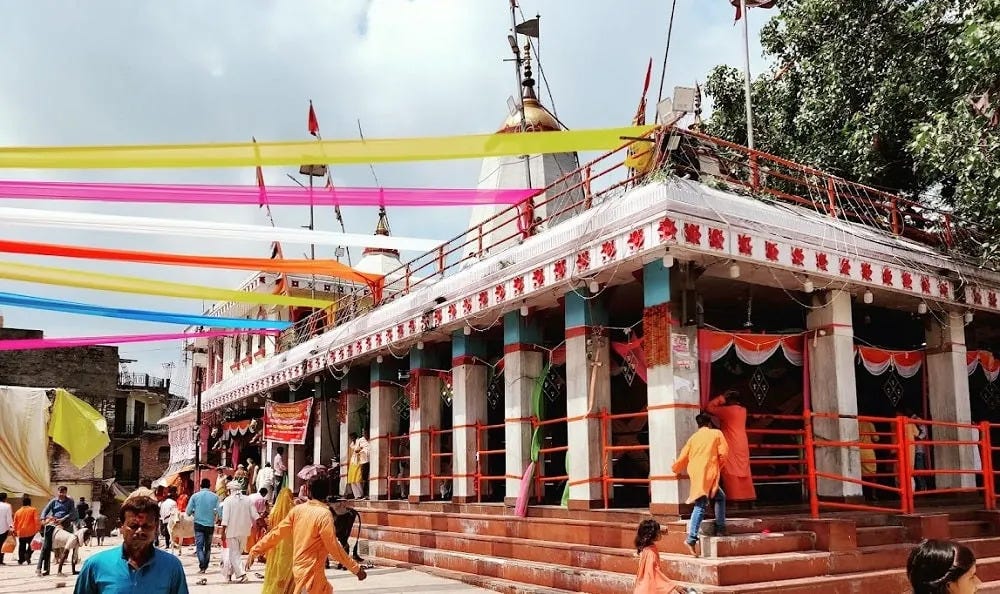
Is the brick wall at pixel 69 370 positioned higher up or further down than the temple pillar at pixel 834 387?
higher up

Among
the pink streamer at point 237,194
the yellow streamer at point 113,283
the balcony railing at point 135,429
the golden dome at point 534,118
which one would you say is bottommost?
the balcony railing at point 135,429

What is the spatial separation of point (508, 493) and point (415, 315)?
410cm

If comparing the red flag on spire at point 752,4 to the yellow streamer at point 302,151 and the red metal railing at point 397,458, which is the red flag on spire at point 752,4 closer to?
the yellow streamer at point 302,151

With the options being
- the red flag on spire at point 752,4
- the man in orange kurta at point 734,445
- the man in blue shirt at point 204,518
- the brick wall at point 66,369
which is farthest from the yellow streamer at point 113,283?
the brick wall at point 66,369

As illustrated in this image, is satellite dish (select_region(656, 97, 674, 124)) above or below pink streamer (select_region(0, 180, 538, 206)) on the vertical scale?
above

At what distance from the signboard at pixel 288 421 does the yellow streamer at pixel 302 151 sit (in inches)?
454

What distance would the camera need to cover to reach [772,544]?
9531mm

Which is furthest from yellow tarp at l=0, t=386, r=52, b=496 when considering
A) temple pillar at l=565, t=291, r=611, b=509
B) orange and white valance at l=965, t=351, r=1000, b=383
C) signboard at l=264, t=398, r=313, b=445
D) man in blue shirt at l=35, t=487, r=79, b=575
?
orange and white valance at l=965, t=351, r=1000, b=383

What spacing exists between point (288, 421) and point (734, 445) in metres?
14.3

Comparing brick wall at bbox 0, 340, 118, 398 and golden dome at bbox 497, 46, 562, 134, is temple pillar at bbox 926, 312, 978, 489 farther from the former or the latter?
brick wall at bbox 0, 340, 118, 398

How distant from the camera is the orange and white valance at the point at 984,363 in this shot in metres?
14.5

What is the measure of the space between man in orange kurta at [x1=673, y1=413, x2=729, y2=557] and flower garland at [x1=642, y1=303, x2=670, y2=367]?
1371mm

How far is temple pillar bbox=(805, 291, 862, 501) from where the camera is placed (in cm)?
1179

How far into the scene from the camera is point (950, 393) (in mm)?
13578
